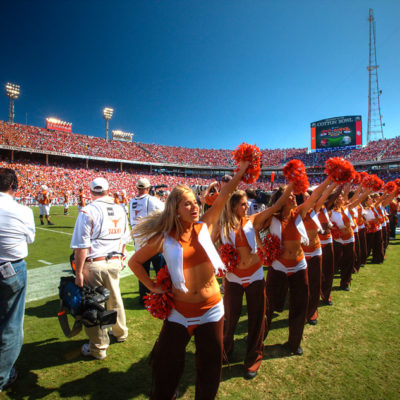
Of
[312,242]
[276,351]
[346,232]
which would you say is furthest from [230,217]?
[346,232]

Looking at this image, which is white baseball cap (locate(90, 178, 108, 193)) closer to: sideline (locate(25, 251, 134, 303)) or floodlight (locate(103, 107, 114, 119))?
sideline (locate(25, 251, 134, 303))

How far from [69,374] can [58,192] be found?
1253 inches

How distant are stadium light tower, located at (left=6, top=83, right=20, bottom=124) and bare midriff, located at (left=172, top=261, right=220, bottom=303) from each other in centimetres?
5710

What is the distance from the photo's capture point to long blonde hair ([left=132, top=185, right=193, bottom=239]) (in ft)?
6.27

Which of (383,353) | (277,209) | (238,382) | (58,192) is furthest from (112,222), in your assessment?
(58,192)

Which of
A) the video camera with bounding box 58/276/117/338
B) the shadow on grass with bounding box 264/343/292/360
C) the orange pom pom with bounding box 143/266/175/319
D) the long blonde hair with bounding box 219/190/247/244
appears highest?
the long blonde hair with bounding box 219/190/247/244

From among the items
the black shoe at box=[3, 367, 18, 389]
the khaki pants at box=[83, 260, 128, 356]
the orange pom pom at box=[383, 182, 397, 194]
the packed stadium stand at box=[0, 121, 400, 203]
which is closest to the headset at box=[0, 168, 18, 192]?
the khaki pants at box=[83, 260, 128, 356]

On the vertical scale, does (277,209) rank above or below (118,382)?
above

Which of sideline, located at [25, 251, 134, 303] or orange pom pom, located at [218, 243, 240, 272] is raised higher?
orange pom pom, located at [218, 243, 240, 272]

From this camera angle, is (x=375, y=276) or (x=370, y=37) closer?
(x=375, y=276)

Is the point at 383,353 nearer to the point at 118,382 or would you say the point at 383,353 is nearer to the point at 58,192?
the point at 118,382

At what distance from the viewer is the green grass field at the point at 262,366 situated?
2.41 m

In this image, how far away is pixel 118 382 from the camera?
2523 millimetres

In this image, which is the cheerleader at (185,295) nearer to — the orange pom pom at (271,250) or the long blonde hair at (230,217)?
the long blonde hair at (230,217)
